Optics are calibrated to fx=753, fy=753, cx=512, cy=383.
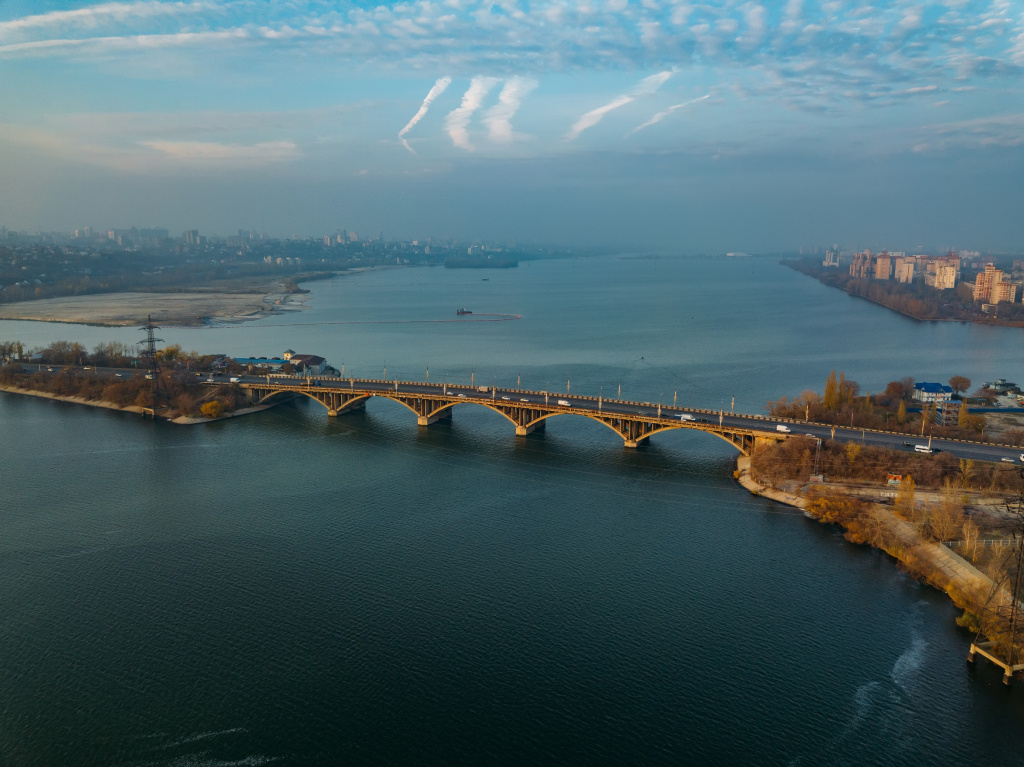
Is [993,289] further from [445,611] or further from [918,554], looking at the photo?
[445,611]

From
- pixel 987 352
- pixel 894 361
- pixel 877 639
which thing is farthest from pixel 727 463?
pixel 987 352

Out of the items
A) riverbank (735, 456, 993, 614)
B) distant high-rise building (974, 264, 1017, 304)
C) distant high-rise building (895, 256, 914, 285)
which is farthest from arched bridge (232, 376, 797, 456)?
distant high-rise building (895, 256, 914, 285)

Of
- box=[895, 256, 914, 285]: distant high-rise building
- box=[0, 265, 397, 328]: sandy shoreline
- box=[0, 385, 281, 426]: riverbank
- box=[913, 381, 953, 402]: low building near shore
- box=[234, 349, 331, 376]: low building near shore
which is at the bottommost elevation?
box=[0, 385, 281, 426]: riverbank

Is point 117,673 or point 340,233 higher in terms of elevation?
point 340,233

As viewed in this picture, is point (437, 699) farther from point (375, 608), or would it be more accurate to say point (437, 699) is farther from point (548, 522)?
point (548, 522)

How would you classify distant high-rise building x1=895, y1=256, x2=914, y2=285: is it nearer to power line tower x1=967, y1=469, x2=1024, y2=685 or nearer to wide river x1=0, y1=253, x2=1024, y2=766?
wide river x1=0, y1=253, x2=1024, y2=766

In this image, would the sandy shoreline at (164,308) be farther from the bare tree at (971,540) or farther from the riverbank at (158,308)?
the bare tree at (971,540)

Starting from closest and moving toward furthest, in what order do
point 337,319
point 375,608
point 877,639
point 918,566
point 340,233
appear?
point 877,639, point 375,608, point 918,566, point 337,319, point 340,233
